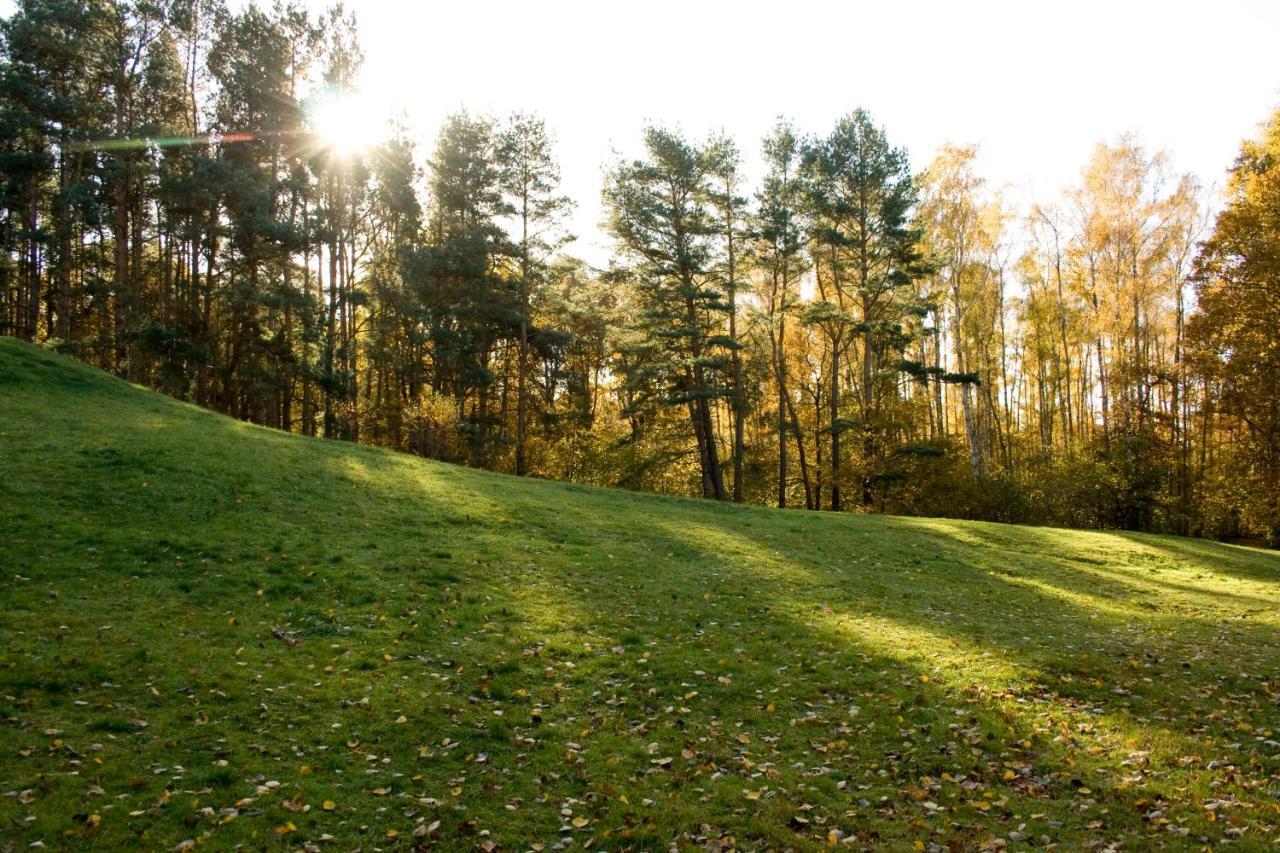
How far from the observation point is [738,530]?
22.2 meters

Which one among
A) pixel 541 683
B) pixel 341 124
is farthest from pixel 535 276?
pixel 541 683

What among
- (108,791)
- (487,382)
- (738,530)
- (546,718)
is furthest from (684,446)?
Result: (108,791)

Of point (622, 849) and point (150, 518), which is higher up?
point (150, 518)

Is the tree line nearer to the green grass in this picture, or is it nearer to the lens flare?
the lens flare

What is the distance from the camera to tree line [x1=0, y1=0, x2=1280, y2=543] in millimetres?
29484

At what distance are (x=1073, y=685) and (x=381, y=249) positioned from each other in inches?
1639

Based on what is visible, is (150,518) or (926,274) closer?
(150,518)

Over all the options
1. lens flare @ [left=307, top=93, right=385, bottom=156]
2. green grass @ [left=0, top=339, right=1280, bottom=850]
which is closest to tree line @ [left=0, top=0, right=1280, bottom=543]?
lens flare @ [left=307, top=93, right=385, bottom=156]

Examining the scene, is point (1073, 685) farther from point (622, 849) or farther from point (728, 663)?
point (622, 849)

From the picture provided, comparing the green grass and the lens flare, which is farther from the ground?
the lens flare

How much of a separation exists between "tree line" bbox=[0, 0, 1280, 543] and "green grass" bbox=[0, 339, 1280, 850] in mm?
15513

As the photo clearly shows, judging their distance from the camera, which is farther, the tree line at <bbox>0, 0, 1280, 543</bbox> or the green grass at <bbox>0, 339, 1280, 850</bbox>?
the tree line at <bbox>0, 0, 1280, 543</bbox>

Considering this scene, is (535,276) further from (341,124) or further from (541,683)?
(541,683)

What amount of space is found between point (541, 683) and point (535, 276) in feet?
105
